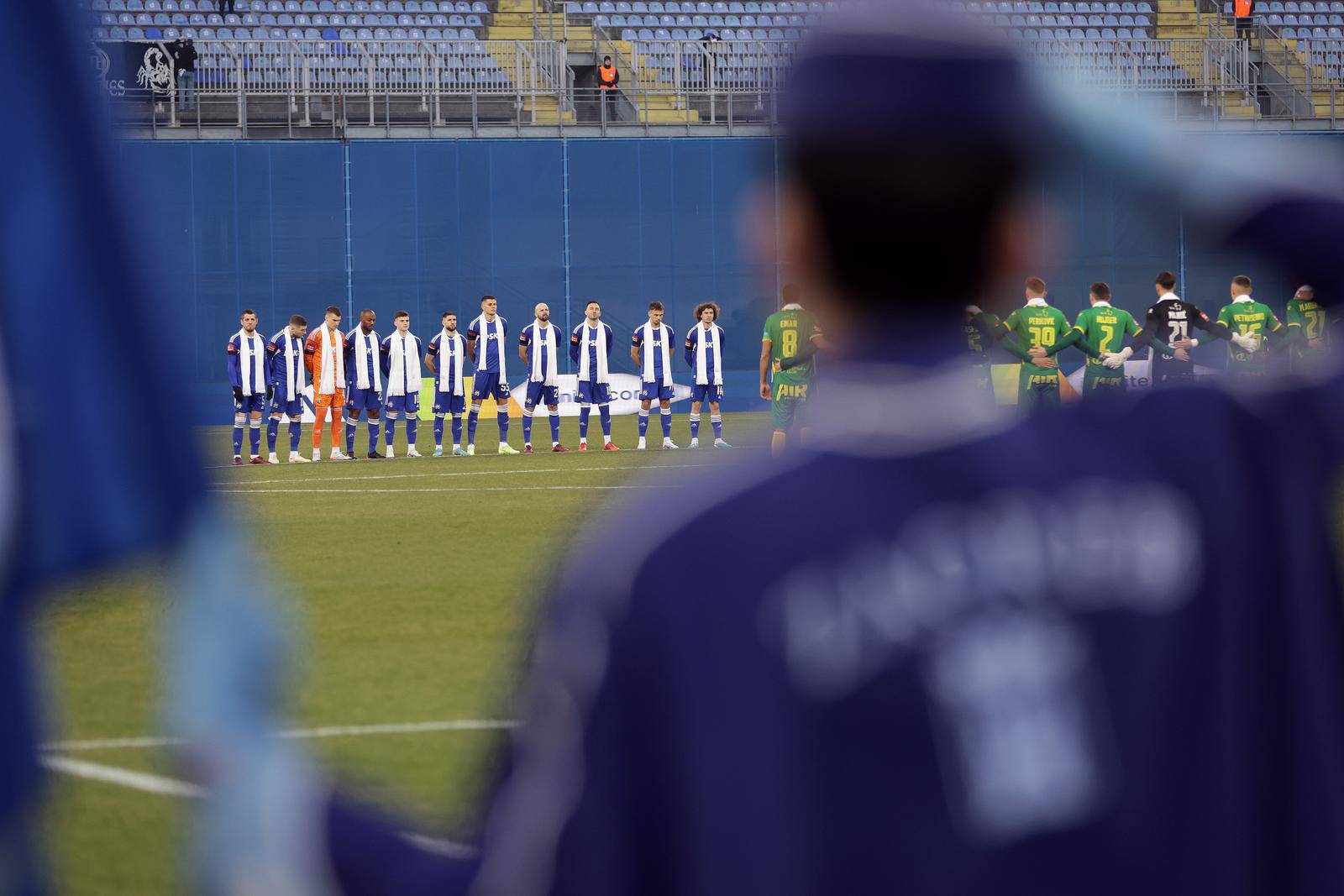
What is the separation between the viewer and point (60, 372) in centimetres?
202

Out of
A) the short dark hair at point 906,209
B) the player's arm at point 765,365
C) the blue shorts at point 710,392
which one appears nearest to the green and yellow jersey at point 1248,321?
the player's arm at point 765,365

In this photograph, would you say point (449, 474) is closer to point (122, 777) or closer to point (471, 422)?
point (471, 422)

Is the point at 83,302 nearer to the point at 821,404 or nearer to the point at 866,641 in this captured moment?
the point at 821,404

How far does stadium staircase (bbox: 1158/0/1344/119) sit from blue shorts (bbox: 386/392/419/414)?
18.7 metres

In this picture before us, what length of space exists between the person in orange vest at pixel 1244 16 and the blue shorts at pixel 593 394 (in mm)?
18357

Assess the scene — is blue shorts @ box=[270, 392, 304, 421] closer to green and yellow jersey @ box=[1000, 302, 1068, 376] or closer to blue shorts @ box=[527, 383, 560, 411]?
blue shorts @ box=[527, 383, 560, 411]

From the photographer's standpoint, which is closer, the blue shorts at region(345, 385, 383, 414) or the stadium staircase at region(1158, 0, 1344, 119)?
the blue shorts at region(345, 385, 383, 414)

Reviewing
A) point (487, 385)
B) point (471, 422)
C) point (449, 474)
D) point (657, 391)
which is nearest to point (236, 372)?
point (487, 385)

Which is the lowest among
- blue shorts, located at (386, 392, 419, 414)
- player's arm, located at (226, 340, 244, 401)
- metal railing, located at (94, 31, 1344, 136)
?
blue shorts, located at (386, 392, 419, 414)

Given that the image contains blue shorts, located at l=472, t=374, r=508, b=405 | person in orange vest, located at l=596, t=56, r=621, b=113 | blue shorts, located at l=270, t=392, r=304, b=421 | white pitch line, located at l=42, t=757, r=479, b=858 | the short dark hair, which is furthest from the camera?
person in orange vest, located at l=596, t=56, r=621, b=113

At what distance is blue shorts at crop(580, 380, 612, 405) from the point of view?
2547cm

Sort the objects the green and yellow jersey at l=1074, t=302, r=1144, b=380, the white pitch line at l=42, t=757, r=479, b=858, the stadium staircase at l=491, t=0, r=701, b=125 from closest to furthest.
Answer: the white pitch line at l=42, t=757, r=479, b=858, the green and yellow jersey at l=1074, t=302, r=1144, b=380, the stadium staircase at l=491, t=0, r=701, b=125

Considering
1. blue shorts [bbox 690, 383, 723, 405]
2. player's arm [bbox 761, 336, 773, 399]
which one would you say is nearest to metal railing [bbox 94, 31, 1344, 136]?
blue shorts [bbox 690, 383, 723, 405]

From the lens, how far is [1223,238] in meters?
1.82
